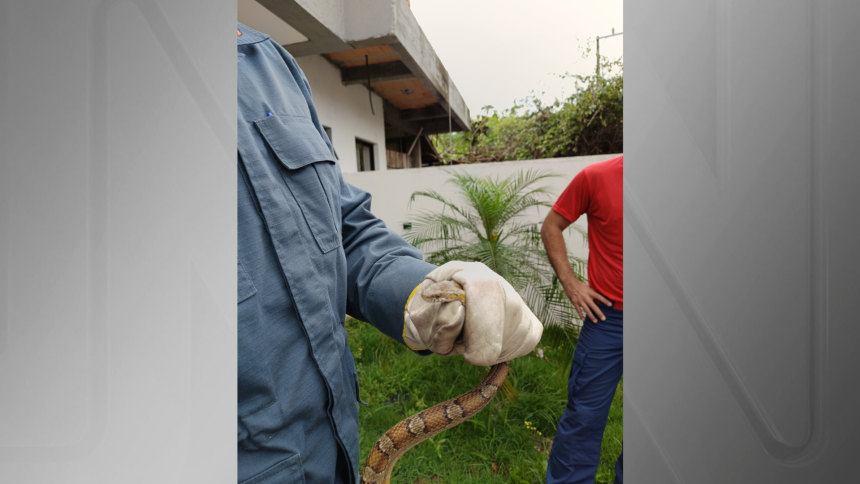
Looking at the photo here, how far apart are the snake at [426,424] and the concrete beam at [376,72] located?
7273 mm

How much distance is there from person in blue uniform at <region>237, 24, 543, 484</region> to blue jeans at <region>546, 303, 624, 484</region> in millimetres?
2150

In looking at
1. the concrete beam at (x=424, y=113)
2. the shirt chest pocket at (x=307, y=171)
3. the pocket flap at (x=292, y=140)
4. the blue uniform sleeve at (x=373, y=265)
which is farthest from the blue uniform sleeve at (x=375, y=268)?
the concrete beam at (x=424, y=113)

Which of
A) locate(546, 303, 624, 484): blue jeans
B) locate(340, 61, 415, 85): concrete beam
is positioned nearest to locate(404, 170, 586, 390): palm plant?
locate(546, 303, 624, 484): blue jeans

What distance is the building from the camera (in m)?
5.56

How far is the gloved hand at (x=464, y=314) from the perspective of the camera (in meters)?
1.20

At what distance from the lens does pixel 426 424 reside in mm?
2053

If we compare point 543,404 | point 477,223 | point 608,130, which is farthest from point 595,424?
point 608,130

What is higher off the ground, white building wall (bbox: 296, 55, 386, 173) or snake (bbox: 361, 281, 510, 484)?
white building wall (bbox: 296, 55, 386, 173)
